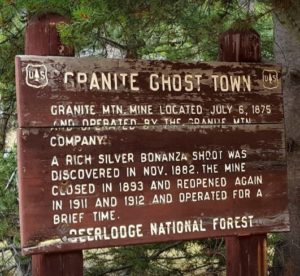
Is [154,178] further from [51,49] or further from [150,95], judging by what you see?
[51,49]

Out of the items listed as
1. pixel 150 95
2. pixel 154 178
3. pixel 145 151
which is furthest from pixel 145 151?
pixel 150 95

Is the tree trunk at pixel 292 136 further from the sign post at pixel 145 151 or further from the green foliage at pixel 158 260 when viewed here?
the sign post at pixel 145 151

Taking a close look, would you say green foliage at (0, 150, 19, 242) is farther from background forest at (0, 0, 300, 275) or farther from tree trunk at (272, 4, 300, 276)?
tree trunk at (272, 4, 300, 276)

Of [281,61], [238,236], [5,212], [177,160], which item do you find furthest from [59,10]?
[5,212]

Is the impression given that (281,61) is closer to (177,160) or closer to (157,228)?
(177,160)

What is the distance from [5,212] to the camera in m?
4.60

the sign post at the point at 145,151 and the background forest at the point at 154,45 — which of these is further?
the background forest at the point at 154,45

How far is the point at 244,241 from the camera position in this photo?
9.84 ft

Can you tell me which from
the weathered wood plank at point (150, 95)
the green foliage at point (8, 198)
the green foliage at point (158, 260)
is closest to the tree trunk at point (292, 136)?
the green foliage at point (158, 260)

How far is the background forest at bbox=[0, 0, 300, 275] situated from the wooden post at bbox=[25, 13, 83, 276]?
0.06m

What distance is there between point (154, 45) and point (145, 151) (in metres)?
2.27

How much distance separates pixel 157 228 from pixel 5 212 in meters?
2.27

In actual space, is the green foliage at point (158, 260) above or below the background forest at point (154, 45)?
below

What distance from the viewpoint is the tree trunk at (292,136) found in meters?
3.90
